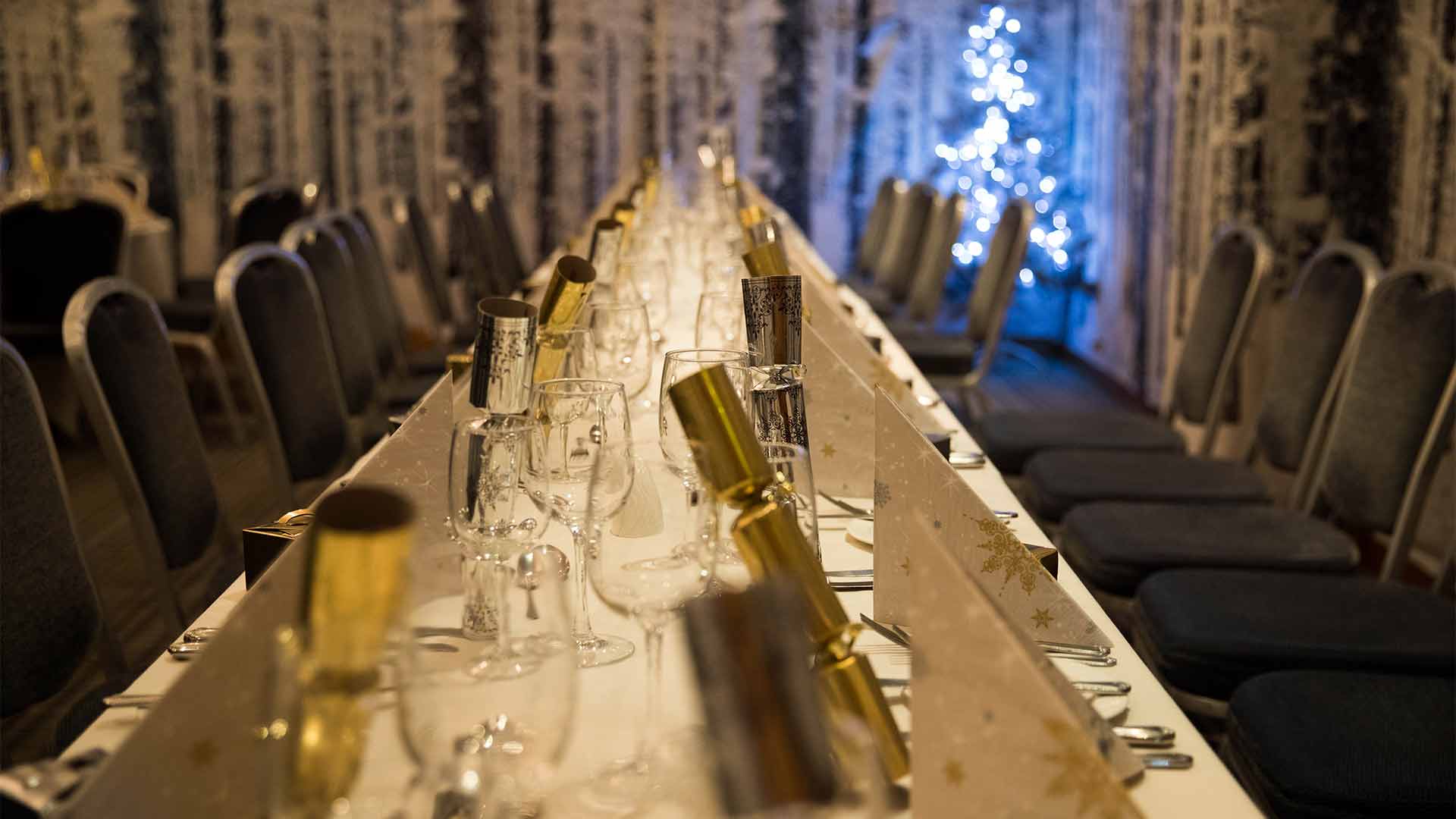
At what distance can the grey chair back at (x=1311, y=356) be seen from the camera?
2.56m

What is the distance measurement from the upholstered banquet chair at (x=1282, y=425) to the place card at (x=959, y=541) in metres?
1.57

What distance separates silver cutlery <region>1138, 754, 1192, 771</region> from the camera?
3.25ft

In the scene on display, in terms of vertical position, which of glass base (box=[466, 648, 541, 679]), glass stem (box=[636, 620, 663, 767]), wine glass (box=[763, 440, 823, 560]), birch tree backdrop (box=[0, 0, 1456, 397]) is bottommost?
glass stem (box=[636, 620, 663, 767])

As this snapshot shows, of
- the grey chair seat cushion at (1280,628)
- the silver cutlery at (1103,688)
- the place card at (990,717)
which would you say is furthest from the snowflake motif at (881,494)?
the grey chair seat cushion at (1280,628)

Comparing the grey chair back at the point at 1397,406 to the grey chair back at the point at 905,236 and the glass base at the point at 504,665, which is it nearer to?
the glass base at the point at 504,665

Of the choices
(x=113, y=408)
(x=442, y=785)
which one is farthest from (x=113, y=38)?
(x=442, y=785)

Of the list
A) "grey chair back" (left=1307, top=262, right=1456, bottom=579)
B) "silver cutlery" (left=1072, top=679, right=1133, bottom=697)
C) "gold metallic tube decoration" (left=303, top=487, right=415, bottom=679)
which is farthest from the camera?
"grey chair back" (left=1307, top=262, right=1456, bottom=579)

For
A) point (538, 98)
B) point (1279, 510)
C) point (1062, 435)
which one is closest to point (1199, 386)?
point (1062, 435)

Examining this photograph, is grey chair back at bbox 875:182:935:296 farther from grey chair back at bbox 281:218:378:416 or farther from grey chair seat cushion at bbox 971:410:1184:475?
grey chair back at bbox 281:218:378:416

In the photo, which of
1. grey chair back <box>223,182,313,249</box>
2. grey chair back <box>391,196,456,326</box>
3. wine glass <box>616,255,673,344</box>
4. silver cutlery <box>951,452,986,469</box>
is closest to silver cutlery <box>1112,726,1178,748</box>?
A: silver cutlery <box>951,452,986,469</box>

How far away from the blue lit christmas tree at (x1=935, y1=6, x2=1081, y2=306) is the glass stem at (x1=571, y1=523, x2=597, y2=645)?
572 centimetres

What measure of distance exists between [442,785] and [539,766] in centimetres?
5

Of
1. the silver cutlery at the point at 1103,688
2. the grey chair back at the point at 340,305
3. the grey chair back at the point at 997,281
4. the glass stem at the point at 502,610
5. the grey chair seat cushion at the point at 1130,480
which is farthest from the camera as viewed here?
the grey chair back at the point at 997,281

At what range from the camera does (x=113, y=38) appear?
6695 mm
